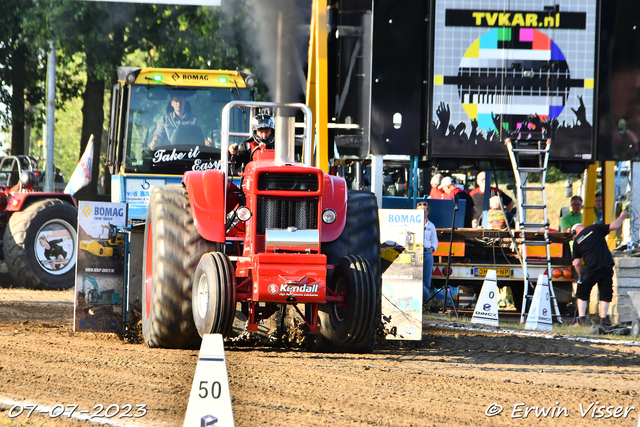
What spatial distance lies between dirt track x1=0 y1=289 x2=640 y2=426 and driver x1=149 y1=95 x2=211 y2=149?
402 centimetres

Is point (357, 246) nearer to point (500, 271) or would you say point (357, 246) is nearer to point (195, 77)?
point (500, 271)

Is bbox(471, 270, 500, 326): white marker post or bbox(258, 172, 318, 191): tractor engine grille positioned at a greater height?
bbox(258, 172, 318, 191): tractor engine grille

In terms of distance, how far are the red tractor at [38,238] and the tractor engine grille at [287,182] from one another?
25.3 ft

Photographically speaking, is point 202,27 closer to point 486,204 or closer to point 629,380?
point 486,204

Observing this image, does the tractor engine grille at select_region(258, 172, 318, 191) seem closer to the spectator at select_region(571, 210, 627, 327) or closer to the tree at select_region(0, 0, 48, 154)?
the spectator at select_region(571, 210, 627, 327)

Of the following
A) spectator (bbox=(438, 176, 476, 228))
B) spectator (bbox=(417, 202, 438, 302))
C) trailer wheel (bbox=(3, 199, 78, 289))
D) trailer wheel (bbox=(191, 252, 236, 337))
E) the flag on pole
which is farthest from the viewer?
the flag on pole

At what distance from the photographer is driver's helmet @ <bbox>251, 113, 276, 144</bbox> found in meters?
7.84

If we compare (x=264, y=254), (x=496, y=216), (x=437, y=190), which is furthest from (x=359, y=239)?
(x=437, y=190)

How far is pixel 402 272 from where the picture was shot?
8.87 metres

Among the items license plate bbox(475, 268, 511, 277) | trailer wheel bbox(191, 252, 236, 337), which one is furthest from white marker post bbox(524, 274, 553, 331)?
trailer wheel bbox(191, 252, 236, 337)

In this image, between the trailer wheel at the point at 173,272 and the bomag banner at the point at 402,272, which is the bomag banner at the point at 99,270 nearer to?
the trailer wheel at the point at 173,272

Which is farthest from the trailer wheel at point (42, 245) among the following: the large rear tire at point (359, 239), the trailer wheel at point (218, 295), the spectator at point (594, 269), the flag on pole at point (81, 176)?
the spectator at point (594, 269)

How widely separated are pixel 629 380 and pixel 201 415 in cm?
403

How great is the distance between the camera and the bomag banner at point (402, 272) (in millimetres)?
8695
